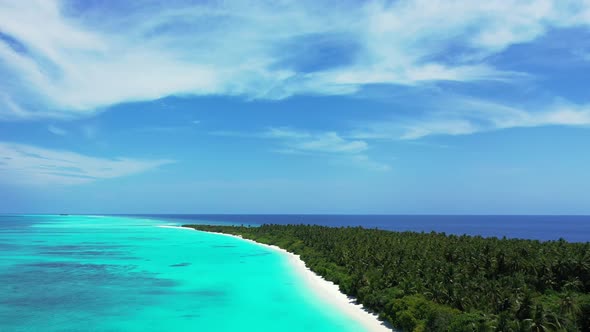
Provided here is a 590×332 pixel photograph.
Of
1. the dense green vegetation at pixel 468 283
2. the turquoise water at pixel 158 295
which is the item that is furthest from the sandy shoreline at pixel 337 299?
the turquoise water at pixel 158 295

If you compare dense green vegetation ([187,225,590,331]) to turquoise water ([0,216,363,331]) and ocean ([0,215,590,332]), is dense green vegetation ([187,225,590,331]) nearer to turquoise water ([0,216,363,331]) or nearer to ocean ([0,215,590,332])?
ocean ([0,215,590,332])

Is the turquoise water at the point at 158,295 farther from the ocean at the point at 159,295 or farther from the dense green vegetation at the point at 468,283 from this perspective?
the dense green vegetation at the point at 468,283

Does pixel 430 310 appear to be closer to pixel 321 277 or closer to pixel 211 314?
pixel 211 314

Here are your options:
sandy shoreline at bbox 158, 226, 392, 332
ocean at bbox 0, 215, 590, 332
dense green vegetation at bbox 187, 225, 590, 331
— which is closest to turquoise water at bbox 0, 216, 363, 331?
ocean at bbox 0, 215, 590, 332

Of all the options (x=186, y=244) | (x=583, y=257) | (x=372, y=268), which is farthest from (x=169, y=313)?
(x=186, y=244)

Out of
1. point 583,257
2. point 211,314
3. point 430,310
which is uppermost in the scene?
point 583,257

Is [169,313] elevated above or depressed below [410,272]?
below

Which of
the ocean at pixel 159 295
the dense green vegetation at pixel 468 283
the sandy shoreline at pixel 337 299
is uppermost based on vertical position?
the dense green vegetation at pixel 468 283
